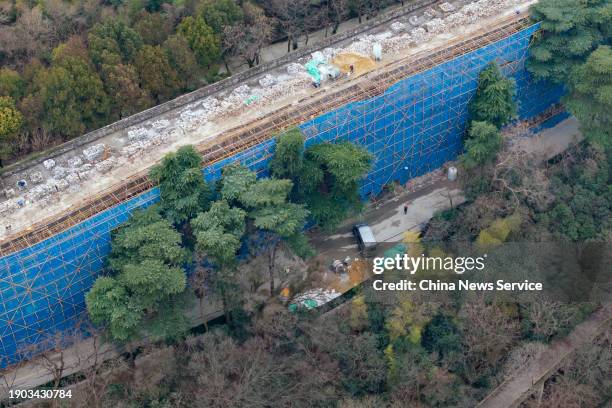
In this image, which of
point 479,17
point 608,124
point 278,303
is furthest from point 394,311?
point 479,17

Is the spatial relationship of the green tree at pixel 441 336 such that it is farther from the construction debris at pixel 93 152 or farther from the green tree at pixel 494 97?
the construction debris at pixel 93 152

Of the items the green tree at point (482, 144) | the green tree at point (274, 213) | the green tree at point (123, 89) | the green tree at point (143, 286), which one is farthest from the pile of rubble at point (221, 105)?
the green tree at point (482, 144)

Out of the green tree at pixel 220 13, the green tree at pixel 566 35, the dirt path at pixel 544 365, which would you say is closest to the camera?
the dirt path at pixel 544 365

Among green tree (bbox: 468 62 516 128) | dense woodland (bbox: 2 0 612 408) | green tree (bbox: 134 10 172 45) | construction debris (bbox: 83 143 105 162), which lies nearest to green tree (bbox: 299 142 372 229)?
dense woodland (bbox: 2 0 612 408)

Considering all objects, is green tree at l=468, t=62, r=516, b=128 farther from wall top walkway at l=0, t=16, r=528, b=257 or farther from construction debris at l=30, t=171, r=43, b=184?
construction debris at l=30, t=171, r=43, b=184

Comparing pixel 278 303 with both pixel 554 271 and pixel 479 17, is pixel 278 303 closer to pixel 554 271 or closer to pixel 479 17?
pixel 554 271

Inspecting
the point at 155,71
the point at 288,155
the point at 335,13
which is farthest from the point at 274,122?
the point at 335,13
